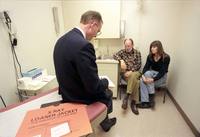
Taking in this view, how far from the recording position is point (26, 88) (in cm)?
198

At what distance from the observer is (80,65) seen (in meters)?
1.28

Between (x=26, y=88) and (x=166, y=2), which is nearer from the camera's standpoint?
(x=26, y=88)

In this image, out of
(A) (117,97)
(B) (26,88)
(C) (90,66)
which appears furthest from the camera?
(A) (117,97)

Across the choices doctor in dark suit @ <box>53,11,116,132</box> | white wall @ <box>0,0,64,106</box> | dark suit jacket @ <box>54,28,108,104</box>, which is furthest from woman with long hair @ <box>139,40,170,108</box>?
white wall @ <box>0,0,64,106</box>

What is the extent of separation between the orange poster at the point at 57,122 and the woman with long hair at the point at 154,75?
1.52 m

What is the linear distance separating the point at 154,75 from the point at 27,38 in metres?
1.92

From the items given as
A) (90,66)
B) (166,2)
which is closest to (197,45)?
(166,2)

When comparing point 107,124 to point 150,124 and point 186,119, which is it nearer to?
point 150,124

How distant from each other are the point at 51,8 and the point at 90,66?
1.89 metres

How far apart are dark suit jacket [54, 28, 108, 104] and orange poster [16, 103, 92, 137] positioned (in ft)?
0.37

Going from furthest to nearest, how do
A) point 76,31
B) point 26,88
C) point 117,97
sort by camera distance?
point 117,97 < point 26,88 < point 76,31

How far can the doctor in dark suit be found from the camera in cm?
129

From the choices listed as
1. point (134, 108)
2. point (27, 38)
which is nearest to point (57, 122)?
point (27, 38)

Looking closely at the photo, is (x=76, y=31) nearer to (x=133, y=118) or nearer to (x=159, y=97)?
(x=133, y=118)
